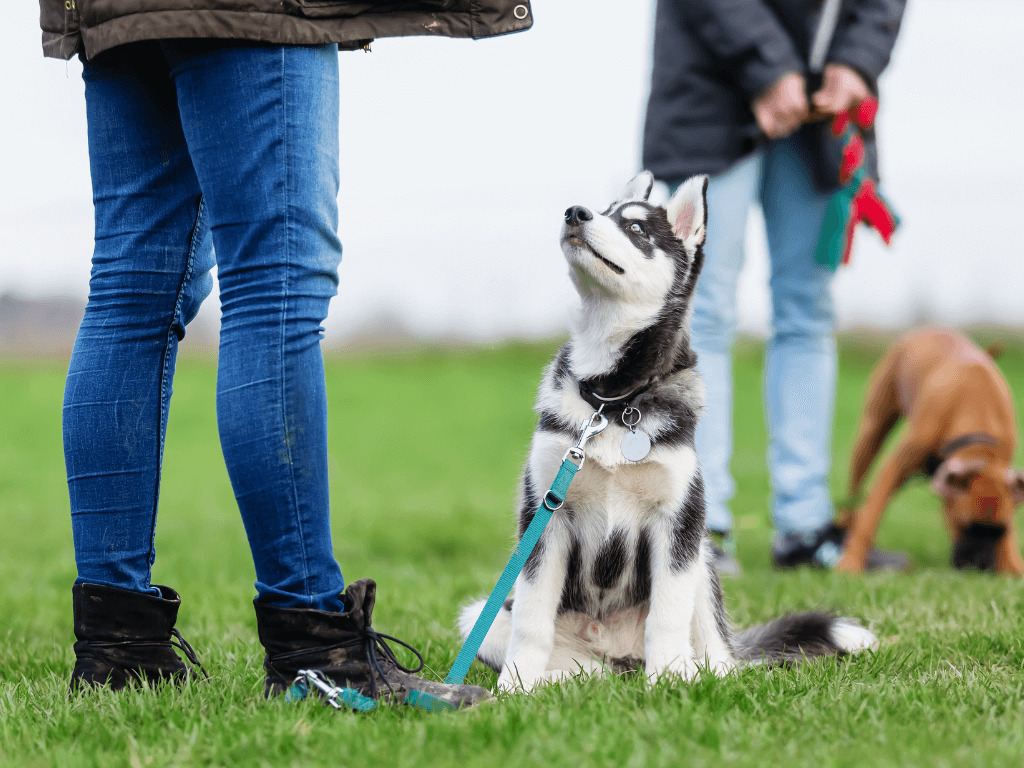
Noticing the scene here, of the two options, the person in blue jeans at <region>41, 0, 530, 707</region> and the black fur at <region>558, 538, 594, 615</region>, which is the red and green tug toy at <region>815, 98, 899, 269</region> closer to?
the black fur at <region>558, 538, 594, 615</region>

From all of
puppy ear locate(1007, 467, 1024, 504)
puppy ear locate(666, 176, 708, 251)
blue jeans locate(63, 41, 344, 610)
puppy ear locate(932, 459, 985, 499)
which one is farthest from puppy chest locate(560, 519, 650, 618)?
puppy ear locate(1007, 467, 1024, 504)

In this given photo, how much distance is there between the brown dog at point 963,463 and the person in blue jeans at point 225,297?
373 cm

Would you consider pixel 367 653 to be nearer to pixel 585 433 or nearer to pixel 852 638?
pixel 585 433

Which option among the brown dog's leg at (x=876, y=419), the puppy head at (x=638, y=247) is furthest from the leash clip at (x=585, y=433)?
the brown dog's leg at (x=876, y=419)

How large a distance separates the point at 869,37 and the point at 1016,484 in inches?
106

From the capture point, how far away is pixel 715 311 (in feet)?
13.9

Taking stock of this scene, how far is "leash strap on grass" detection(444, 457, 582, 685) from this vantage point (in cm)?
215

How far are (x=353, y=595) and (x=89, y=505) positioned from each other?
652mm

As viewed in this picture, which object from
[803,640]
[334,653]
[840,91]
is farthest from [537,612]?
[840,91]

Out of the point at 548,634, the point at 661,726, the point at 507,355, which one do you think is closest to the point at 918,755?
the point at 661,726

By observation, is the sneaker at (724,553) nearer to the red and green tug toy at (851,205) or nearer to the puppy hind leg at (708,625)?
the red and green tug toy at (851,205)

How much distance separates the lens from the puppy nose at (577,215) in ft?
8.35

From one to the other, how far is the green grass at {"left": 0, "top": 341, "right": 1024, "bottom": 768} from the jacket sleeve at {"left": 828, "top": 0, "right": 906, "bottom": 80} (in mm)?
1930

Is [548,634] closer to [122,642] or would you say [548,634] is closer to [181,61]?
[122,642]
